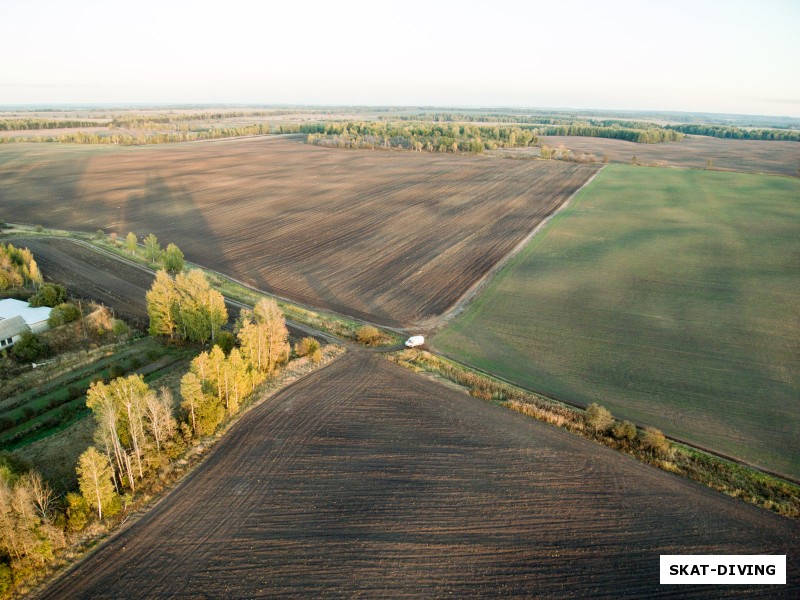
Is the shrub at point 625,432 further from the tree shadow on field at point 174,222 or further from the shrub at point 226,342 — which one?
the tree shadow on field at point 174,222

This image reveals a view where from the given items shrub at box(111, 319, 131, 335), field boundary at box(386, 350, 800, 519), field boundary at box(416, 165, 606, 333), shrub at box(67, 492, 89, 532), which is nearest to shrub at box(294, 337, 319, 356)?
field boundary at box(386, 350, 800, 519)

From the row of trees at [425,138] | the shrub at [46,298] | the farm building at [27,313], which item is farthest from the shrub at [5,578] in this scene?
the row of trees at [425,138]

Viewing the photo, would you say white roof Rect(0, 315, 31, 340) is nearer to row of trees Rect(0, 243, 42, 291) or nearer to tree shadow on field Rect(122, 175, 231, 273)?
row of trees Rect(0, 243, 42, 291)

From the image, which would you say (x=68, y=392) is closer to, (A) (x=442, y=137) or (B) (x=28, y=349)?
(B) (x=28, y=349)

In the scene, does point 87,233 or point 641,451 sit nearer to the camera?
point 641,451

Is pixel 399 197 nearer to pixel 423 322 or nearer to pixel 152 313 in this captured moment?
pixel 423 322

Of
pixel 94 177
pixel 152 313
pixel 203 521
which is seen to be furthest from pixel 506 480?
pixel 94 177

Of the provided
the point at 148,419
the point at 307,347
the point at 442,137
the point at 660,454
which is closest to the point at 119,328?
the point at 307,347
